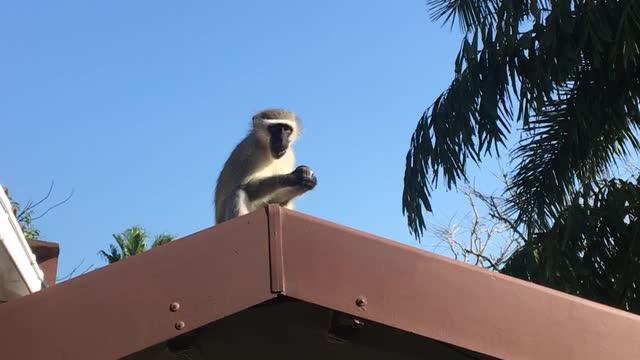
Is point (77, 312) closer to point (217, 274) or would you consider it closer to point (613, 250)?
point (217, 274)

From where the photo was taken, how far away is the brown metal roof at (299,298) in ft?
5.70

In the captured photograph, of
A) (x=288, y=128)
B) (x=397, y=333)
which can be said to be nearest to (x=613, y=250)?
(x=288, y=128)

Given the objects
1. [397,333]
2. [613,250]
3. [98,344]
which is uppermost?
[98,344]

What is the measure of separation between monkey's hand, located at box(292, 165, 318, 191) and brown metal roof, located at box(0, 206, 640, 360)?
11.3 feet

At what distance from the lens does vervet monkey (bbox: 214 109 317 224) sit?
621 centimetres

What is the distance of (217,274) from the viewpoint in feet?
5.84

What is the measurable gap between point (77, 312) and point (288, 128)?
17.7 feet

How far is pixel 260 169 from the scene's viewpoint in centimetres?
673

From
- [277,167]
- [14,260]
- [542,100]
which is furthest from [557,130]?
[14,260]

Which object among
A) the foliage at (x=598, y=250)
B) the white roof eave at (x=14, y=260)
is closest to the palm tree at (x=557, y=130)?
the foliage at (x=598, y=250)

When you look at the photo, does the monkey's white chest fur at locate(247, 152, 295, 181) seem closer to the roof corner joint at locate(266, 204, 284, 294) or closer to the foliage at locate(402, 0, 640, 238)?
the foliage at locate(402, 0, 640, 238)

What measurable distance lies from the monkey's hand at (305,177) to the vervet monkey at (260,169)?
315mm

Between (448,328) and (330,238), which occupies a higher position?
(330,238)

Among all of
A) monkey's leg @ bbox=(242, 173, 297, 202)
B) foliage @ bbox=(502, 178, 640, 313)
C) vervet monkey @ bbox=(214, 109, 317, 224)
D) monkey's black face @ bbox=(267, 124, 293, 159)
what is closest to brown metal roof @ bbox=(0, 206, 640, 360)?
monkey's leg @ bbox=(242, 173, 297, 202)
